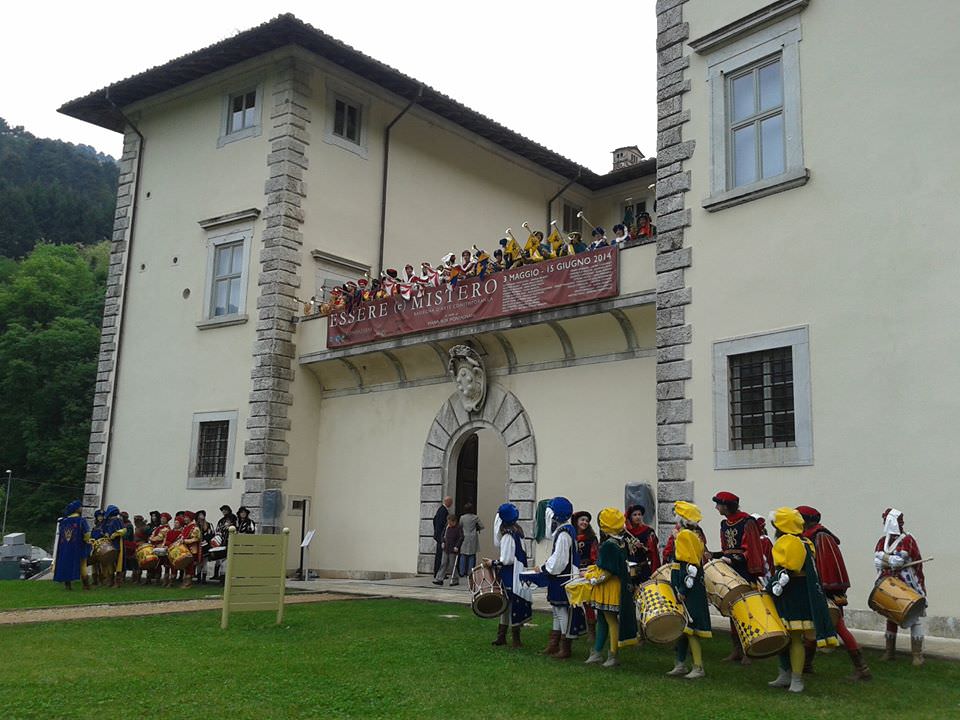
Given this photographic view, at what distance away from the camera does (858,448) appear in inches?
465

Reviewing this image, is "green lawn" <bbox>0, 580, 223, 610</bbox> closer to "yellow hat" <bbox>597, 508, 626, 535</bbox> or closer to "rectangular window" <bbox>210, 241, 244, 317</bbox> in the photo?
"rectangular window" <bbox>210, 241, 244, 317</bbox>

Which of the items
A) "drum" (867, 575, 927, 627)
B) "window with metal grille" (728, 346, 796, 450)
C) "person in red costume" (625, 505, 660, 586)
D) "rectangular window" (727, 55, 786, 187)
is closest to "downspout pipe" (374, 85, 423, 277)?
"rectangular window" (727, 55, 786, 187)

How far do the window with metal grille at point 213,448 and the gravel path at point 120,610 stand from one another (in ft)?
19.2

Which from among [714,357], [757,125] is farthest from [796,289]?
[757,125]

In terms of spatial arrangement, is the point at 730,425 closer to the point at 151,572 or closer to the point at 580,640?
the point at 580,640

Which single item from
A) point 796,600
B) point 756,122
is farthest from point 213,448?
point 796,600

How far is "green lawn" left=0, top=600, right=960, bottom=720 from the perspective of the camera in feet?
23.8

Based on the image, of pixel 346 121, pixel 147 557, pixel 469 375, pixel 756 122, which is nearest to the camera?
pixel 756 122

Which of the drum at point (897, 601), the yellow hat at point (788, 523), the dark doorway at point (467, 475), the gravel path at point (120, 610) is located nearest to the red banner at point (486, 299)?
the dark doorway at point (467, 475)

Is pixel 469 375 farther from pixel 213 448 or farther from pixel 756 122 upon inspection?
pixel 756 122

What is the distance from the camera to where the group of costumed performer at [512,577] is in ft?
34.1

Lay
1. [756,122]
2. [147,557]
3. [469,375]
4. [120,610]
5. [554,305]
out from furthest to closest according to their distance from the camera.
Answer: [469,375] < [147,557] < [554,305] < [756,122] < [120,610]

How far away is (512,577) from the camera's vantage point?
1041 centimetres

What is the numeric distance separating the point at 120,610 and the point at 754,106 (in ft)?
38.3
